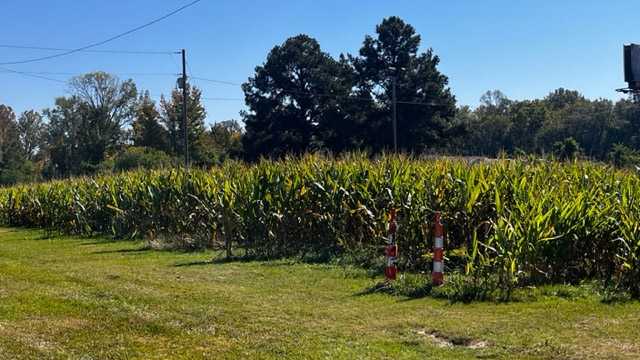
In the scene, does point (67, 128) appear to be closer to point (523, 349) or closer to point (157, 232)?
point (157, 232)

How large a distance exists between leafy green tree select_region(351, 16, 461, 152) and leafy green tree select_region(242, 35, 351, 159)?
2.46 m

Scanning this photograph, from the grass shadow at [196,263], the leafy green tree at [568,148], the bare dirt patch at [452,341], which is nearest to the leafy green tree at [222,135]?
the leafy green tree at [568,148]

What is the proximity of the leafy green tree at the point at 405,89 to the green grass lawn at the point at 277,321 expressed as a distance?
49.3m

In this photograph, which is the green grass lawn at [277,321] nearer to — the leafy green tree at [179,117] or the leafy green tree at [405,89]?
the leafy green tree at [405,89]

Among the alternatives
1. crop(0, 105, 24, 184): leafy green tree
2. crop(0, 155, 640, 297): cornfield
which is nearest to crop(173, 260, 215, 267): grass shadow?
crop(0, 155, 640, 297): cornfield

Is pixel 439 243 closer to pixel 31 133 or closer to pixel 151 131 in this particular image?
pixel 151 131

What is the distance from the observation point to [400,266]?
1265 centimetres

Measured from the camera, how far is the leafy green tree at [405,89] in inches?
2404

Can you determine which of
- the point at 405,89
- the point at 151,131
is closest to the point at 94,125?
the point at 151,131

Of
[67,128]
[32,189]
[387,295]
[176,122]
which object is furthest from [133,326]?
[67,128]

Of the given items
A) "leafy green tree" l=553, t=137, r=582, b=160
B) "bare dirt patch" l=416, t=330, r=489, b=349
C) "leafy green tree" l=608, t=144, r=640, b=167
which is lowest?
"bare dirt patch" l=416, t=330, r=489, b=349

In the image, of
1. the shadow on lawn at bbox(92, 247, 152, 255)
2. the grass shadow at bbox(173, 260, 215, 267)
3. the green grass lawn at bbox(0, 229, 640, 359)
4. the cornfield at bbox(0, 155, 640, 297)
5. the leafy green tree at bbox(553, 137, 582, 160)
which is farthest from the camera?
the leafy green tree at bbox(553, 137, 582, 160)

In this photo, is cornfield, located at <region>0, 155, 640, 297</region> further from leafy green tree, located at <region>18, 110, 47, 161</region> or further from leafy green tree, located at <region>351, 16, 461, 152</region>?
leafy green tree, located at <region>18, 110, 47, 161</region>

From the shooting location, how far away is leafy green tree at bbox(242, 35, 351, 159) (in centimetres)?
6259
